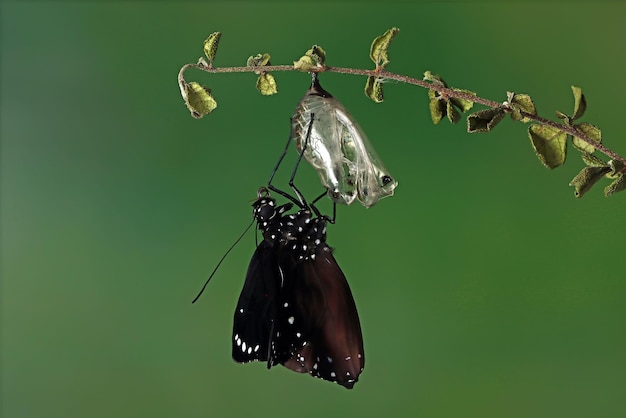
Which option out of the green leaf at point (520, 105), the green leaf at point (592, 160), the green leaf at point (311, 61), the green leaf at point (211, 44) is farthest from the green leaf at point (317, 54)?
the green leaf at point (592, 160)

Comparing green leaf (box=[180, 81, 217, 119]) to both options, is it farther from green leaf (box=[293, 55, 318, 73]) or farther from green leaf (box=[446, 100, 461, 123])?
green leaf (box=[446, 100, 461, 123])

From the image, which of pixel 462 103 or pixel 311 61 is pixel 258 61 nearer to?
pixel 311 61

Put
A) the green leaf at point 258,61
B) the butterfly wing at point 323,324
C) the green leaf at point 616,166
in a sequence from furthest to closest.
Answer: the butterfly wing at point 323,324 < the green leaf at point 258,61 < the green leaf at point 616,166

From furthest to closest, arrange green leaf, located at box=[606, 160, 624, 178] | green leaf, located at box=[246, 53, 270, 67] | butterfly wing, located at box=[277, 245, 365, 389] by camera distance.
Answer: butterfly wing, located at box=[277, 245, 365, 389]
green leaf, located at box=[246, 53, 270, 67]
green leaf, located at box=[606, 160, 624, 178]

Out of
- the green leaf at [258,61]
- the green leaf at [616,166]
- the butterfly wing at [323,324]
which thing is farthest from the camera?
the butterfly wing at [323,324]

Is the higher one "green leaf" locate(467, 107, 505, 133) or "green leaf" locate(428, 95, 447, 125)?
"green leaf" locate(428, 95, 447, 125)

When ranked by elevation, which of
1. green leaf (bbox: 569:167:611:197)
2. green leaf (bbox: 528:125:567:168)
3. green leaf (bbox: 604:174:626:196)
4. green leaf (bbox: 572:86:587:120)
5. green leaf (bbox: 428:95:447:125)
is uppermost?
green leaf (bbox: 428:95:447:125)

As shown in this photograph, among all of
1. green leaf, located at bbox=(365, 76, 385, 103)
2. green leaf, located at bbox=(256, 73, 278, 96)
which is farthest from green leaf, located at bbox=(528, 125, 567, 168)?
green leaf, located at bbox=(256, 73, 278, 96)

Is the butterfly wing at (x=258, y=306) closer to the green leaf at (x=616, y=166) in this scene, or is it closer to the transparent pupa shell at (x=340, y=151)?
the transparent pupa shell at (x=340, y=151)
